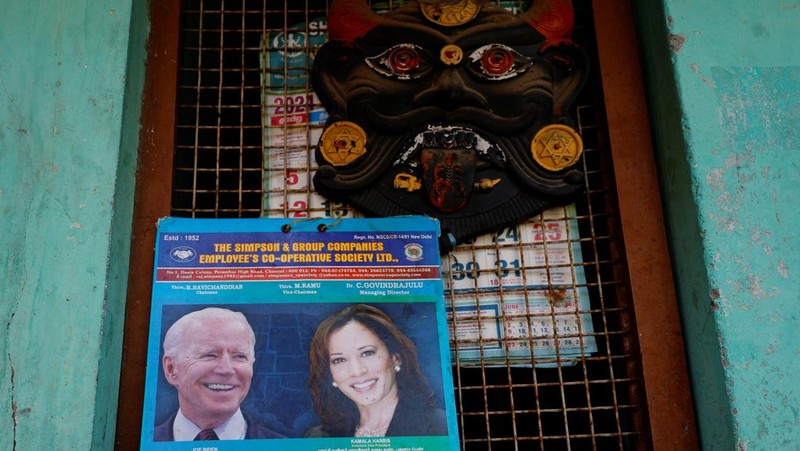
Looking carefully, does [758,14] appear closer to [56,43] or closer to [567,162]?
[567,162]

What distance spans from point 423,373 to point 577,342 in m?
0.52

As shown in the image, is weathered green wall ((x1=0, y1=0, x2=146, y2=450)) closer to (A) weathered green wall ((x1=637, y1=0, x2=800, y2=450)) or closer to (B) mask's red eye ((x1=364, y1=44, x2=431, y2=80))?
(B) mask's red eye ((x1=364, y1=44, x2=431, y2=80))

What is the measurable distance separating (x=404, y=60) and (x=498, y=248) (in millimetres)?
724

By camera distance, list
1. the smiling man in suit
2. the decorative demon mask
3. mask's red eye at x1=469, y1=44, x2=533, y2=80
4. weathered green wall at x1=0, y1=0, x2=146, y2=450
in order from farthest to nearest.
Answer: mask's red eye at x1=469, y1=44, x2=533, y2=80 < the decorative demon mask < the smiling man in suit < weathered green wall at x1=0, y1=0, x2=146, y2=450

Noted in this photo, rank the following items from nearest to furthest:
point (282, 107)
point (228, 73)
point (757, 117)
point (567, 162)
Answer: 1. point (757, 117)
2. point (567, 162)
3. point (282, 107)
4. point (228, 73)

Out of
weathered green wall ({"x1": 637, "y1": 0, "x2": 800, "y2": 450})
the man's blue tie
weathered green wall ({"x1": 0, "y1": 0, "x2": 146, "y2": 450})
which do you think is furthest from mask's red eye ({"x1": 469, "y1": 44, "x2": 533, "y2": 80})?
the man's blue tie

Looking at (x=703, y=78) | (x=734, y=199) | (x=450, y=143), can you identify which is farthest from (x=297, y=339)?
(x=703, y=78)

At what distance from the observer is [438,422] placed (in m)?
2.11

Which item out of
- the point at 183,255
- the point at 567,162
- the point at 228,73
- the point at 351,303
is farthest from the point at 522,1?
the point at 183,255

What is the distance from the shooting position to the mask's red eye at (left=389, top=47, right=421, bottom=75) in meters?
2.58

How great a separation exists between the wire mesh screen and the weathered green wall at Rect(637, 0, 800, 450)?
23 cm

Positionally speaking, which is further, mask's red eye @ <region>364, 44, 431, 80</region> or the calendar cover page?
mask's red eye @ <region>364, 44, 431, 80</region>

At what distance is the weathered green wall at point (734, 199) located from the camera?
2.00 m

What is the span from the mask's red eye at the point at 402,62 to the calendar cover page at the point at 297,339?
0.57m
